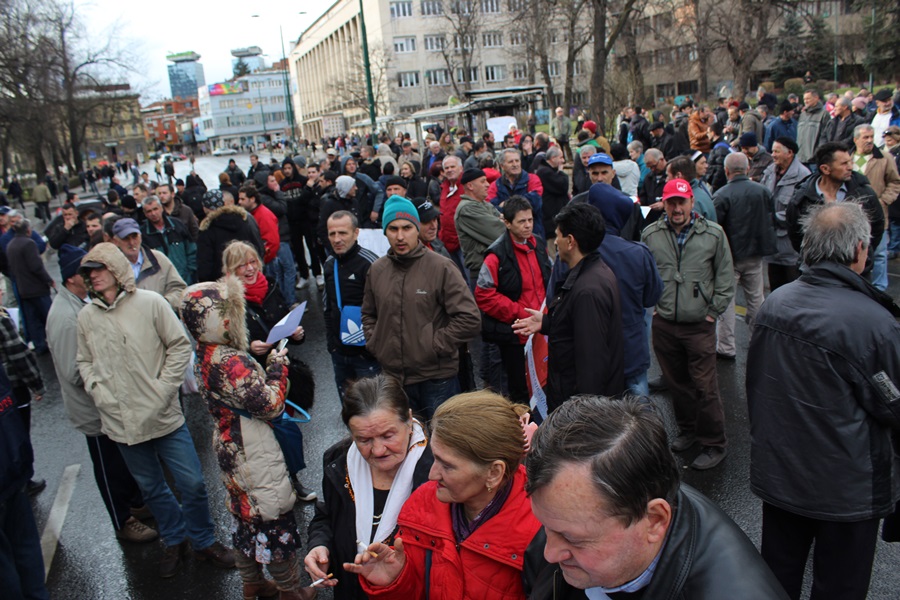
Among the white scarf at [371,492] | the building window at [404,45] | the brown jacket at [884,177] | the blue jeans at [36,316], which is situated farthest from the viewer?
the building window at [404,45]

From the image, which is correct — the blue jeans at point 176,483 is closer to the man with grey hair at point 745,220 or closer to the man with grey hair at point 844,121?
the man with grey hair at point 745,220

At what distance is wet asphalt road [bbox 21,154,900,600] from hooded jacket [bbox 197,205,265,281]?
146 cm

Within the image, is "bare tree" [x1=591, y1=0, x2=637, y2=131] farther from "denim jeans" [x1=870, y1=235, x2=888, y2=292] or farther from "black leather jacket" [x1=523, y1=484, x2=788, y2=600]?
"black leather jacket" [x1=523, y1=484, x2=788, y2=600]

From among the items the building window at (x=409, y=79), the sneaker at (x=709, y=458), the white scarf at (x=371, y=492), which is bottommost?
the sneaker at (x=709, y=458)

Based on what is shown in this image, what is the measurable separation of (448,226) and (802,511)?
5791mm

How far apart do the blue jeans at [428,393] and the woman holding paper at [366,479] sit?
5.22 feet

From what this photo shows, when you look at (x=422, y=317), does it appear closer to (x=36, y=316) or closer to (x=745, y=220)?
(x=745, y=220)

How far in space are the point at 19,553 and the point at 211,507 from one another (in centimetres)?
149

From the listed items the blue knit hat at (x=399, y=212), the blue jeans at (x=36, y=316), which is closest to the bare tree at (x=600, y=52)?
the blue jeans at (x=36, y=316)

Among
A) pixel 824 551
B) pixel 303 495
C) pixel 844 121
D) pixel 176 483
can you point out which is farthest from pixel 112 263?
pixel 844 121

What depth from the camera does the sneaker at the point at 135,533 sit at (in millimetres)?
4636

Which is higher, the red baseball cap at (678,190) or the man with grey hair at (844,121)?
the man with grey hair at (844,121)

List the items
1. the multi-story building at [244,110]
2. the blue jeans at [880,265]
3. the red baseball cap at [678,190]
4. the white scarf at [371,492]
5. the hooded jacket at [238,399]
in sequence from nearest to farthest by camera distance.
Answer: the white scarf at [371,492]
the hooded jacket at [238,399]
the red baseball cap at [678,190]
the blue jeans at [880,265]
the multi-story building at [244,110]

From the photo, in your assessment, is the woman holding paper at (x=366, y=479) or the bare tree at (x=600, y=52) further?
the bare tree at (x=600, y=52)
